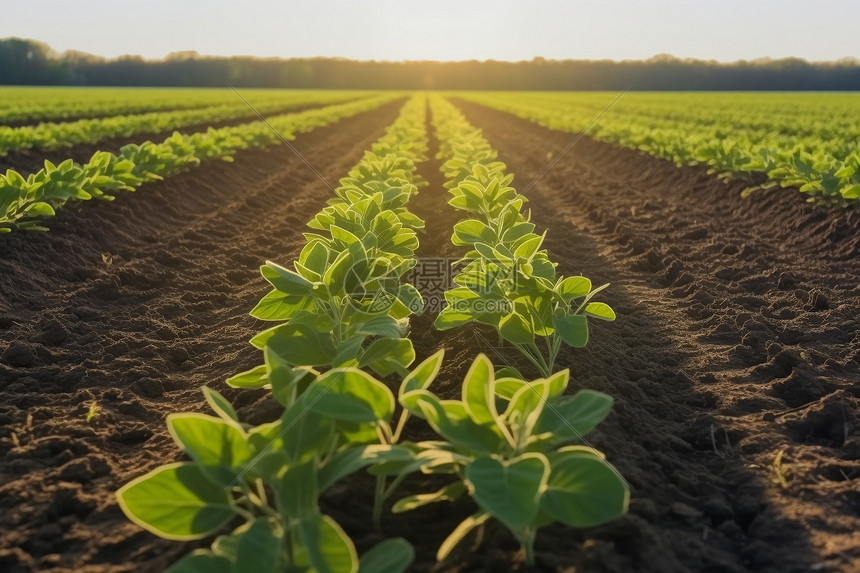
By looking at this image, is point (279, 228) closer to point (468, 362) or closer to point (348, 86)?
point (468, 362)

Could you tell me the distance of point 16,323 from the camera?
4.34 metres

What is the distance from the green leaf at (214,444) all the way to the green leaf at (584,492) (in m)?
0.76

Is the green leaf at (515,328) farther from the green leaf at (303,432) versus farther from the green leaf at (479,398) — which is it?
the green leaf at (303,432)

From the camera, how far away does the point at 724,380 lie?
3525 mm

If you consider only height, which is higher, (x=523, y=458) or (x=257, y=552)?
(x=523, y=458)

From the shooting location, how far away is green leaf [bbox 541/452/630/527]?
5.09 feet

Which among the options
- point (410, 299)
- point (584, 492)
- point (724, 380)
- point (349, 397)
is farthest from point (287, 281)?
point (724, 380)

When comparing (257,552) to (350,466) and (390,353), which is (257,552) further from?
(390,353)

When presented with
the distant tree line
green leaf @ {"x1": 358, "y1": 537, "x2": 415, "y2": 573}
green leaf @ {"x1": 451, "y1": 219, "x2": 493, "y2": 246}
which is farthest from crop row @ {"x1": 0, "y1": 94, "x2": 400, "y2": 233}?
the distant tree line

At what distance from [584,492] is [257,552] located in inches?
Result: 30.5

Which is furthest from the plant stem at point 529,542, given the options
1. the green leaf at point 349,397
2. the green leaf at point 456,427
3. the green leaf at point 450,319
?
the green leaf at point 450,319

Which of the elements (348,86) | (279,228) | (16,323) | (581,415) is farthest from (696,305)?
(348,86)

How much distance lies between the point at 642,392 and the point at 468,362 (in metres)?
0.89

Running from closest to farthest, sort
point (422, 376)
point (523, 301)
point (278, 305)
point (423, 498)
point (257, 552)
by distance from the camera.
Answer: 1. point (257, 552)
2. point (423, 498)
3. point (422, 376)
4. point (278, 305)
5. point (523, 301)
